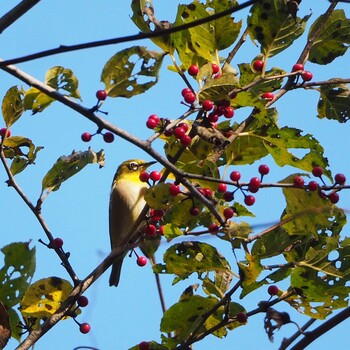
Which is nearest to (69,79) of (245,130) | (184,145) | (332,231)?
(184,145)

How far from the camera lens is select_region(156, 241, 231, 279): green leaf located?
285 cm

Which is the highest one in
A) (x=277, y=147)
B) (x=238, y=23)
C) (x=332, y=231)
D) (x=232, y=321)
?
(x=238, y=23)

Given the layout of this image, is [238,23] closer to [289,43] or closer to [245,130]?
[289,43]

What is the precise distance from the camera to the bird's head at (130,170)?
18.4 feet

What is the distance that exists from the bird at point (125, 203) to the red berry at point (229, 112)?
242 centimetres

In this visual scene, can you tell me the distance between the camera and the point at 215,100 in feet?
9.57

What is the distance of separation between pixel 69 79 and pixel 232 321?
104 centimetres

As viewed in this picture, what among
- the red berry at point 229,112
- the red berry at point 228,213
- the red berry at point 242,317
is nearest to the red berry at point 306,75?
the red berry at point 229,112

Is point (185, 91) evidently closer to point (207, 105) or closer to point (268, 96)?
point (207, 105)

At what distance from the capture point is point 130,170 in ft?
18.8

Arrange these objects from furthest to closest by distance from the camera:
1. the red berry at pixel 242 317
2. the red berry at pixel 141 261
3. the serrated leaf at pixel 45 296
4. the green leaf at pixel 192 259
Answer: the red berry at pixel 141 261 < the serrated leaf at pixel 45 296 < the green leaf at pixel 192 259 < the red berry at pixel 242 317

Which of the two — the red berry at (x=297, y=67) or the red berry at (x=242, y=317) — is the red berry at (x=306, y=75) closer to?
the red berry at (x=297, y=67)

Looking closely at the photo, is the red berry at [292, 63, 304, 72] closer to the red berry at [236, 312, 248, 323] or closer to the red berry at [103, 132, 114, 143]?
the red berry at [103, 132, 114, 143]

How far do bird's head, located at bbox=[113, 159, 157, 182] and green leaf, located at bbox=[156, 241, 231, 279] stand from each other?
260 centimetres
